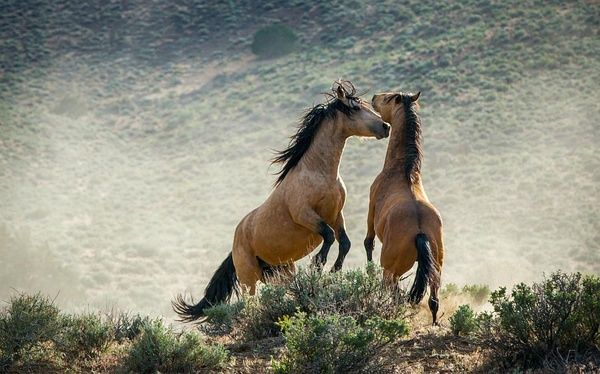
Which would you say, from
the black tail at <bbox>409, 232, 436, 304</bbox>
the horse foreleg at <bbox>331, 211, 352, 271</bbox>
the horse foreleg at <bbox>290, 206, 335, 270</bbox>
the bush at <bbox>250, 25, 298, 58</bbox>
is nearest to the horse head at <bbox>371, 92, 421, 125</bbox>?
the horse foreleg at <bbox>331, 211, 352, 271</bbox>

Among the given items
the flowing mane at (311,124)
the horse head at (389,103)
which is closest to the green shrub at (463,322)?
the horse head at (389,103)

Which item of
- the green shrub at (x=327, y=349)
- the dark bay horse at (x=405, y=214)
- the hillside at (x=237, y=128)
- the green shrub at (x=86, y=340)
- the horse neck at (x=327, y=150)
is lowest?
the green shrub at (x=327, y=349)

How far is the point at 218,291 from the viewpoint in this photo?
1015cm

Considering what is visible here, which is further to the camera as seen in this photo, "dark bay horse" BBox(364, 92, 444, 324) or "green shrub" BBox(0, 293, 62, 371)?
"dark bay horse" BBox(364, 92, 444, 324)

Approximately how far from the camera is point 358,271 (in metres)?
6.77

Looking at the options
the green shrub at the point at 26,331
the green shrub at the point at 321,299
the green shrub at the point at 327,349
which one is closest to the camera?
the green shrub at the point at 327,349

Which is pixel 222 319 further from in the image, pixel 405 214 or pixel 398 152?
pixel 398 152

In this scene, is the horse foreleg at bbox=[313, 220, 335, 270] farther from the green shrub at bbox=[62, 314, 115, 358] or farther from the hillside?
the hillside

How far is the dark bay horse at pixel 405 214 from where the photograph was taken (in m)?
7.07

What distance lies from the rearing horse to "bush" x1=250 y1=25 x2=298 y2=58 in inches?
1551

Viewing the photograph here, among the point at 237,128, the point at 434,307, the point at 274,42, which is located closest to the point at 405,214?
the point at 434,307

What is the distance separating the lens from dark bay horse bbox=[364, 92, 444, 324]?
7.07 m

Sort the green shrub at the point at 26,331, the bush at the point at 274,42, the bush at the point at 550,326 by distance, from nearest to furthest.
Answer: the bush at the point at 550,326, the green shrub at the point at 26,331, the bush at the point at 274,42

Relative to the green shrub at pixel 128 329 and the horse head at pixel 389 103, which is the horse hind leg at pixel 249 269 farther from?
the horse head at pixel 389 103
